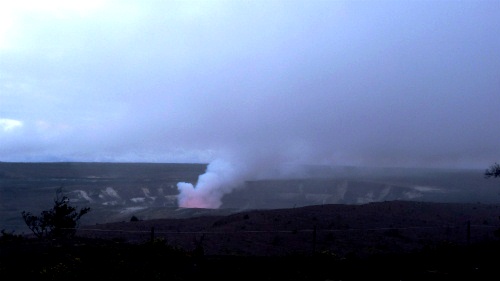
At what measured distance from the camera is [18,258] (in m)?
15.3

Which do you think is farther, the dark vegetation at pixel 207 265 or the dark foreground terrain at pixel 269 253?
the dark foreground terrain at pixel 269 253

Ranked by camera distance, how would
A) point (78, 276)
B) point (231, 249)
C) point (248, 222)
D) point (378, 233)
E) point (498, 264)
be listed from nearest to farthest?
point (78, 276)
point (498, 264)
point (231, 249)
point (378, 233)
point (248, 222)

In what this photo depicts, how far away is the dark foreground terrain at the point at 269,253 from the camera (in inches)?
524

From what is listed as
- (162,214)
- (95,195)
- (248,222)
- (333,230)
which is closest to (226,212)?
(162,214)

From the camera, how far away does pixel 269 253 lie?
23.1 m

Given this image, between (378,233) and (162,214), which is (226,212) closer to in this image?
(162,214)

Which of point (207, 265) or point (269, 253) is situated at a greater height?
point (207, 265)

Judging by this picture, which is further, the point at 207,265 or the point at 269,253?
the point at 269,253

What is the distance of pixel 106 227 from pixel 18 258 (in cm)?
1769

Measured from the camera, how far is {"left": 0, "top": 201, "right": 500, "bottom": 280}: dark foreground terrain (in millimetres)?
13305

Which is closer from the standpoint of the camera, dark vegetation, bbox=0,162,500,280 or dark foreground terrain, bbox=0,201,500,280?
dark vegetation, bbox=0,162,500,280

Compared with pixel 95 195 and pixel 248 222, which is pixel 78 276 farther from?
pixel 95 195

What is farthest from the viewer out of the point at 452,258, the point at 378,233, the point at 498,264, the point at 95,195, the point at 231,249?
the point at 95,195

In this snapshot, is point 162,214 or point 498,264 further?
point 162,214
